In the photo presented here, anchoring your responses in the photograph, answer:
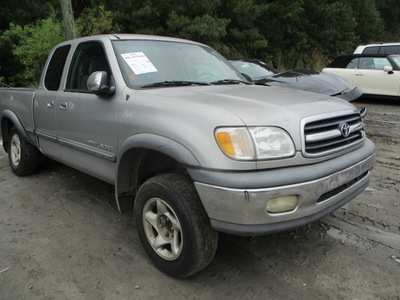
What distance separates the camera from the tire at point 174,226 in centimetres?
234

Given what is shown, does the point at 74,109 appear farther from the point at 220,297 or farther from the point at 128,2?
the point at 128,2

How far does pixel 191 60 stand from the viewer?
11.7 feet

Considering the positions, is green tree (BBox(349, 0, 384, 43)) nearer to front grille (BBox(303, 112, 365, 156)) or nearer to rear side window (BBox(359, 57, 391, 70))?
rear side window (BBox(359, 57, 391, 70))

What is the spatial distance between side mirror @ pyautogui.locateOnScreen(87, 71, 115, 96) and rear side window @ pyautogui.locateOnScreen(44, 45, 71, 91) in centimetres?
119

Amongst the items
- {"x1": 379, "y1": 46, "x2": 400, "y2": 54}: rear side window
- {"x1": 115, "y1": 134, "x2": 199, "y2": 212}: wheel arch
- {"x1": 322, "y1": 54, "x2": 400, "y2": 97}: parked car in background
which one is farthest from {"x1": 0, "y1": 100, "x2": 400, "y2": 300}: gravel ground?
{"x1": 379, "y1": 46, "x2": 400, "y2": 54}: rear side window

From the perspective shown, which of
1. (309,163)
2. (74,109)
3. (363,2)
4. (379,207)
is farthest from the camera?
(363,2)

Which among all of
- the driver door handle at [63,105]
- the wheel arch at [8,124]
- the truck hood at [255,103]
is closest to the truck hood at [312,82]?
the truck hood at [255,103]

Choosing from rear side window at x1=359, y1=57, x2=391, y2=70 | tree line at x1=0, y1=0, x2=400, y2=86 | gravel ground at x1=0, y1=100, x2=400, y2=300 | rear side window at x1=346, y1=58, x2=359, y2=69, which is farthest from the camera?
tree line at x1=0, y1=0, x2=400, y2=86

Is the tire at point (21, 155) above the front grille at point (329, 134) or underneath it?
underneath

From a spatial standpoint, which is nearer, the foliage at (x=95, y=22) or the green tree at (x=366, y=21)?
the foliage at (x=95, y=22)

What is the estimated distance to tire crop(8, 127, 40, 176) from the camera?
4668mm

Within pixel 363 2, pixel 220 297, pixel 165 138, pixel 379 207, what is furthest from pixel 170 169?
pixel 363 2

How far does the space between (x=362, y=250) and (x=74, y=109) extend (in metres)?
2.91

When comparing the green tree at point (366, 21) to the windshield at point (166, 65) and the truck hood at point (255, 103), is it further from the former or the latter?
the truck hood at point (255, 103)
